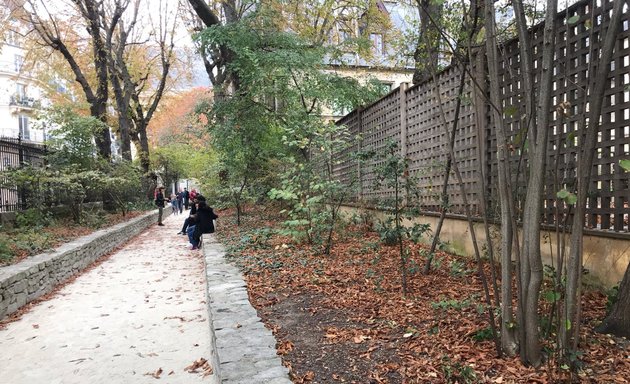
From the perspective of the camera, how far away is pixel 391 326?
10.6 feet

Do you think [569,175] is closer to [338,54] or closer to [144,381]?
[144,381]

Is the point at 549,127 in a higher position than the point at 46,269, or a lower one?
higher

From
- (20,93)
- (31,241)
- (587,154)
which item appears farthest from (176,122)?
(587,154)

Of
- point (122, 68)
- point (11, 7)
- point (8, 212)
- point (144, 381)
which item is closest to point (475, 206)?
point (144, 381)

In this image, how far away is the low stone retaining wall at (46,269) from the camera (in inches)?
202

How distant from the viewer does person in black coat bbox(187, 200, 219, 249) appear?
9.91 meters

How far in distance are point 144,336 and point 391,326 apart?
8.95 feet

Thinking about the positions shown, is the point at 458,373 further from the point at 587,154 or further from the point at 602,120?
the point at 602,120

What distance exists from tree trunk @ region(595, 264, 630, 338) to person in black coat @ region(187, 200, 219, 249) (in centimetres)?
846

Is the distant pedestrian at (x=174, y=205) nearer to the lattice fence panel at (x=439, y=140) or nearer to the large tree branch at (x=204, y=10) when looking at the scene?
the large tree branch at (x=204, y=10)

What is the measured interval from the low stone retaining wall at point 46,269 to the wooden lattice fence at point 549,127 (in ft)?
15.4

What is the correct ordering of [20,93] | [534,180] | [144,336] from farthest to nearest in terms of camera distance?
[20,93], [144,336], [534,180]

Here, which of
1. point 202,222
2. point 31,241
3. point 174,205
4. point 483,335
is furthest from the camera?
point 174,205

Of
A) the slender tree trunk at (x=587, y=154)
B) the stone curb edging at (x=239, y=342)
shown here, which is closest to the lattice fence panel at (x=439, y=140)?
the stone curb edging at (x=239, y=342)
